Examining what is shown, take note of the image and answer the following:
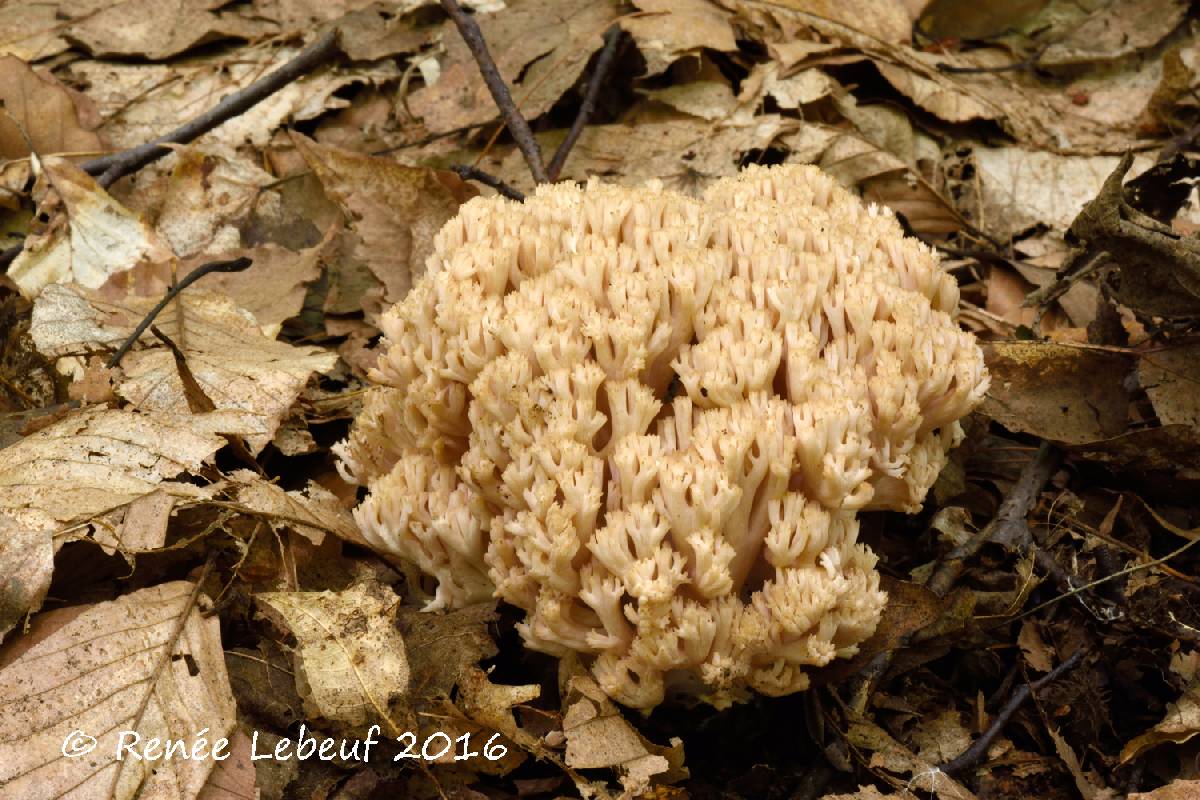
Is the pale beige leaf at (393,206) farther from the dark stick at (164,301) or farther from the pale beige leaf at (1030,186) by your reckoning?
the pale beige leaf at (1030,186)

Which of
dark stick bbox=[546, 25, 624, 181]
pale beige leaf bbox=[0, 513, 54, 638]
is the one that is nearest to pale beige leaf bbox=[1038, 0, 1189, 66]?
dark stick bbox=[546, 25, 624, 181]

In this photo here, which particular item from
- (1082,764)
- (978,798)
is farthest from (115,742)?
(1082,764)

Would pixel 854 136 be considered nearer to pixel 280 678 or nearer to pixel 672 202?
pixel 672 202

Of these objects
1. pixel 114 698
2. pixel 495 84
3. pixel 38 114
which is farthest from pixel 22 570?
pixel 38 114

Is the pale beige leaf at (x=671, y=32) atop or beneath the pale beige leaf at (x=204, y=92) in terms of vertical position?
atop

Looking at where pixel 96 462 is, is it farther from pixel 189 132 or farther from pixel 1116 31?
pixel 1116 31

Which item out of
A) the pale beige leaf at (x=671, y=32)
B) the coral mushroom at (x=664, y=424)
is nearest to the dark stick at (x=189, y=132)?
the pale beige leaf at (x=671, y=32)

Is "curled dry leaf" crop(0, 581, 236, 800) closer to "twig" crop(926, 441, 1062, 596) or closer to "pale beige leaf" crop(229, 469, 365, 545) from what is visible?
"pale beige leaf" crop(229, 469, 365, 545)
